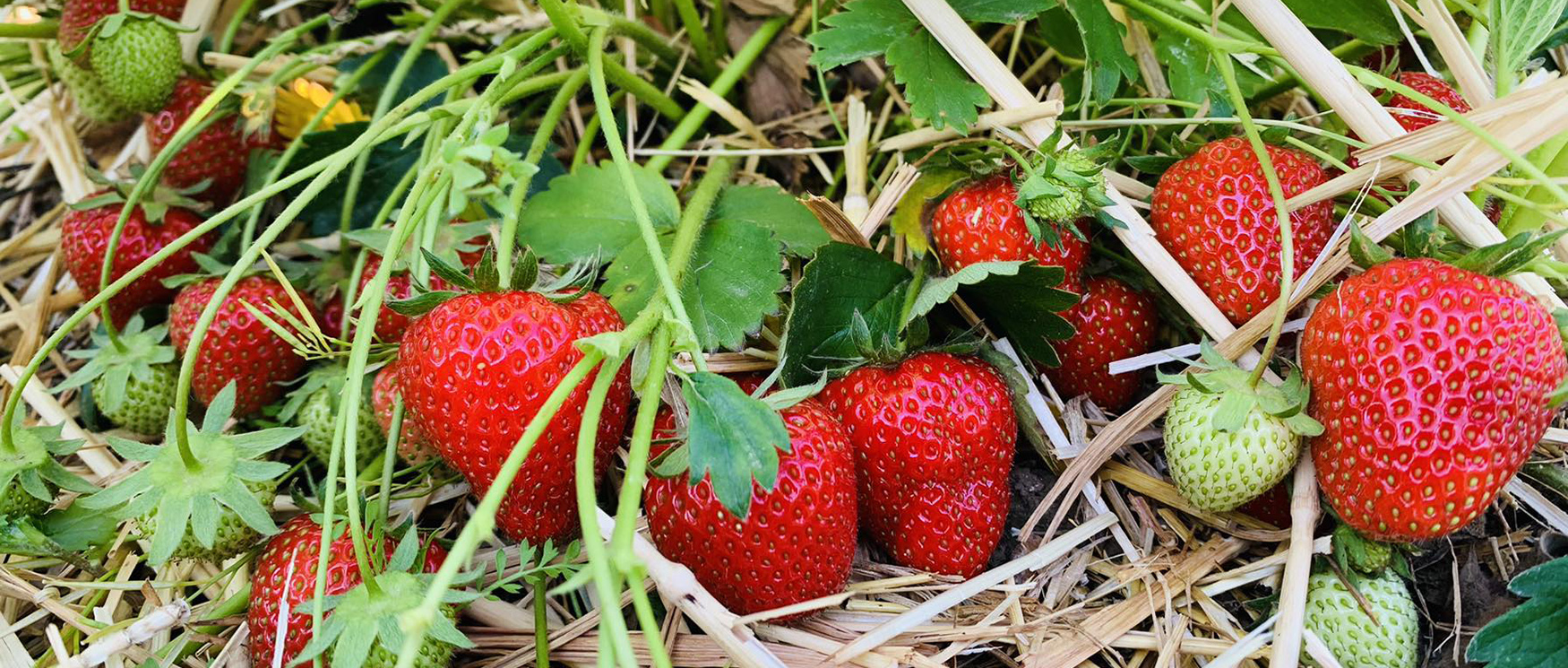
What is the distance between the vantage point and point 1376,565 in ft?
3.87

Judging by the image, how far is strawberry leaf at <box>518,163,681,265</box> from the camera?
56.0 inches

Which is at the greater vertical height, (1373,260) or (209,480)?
(1373,260)

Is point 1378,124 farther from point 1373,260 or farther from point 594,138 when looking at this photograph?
point 594,138

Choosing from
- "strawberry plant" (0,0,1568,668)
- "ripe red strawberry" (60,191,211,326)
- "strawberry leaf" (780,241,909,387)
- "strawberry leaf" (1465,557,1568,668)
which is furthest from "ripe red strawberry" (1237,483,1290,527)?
"ripe red strawberry" (60,191,211,326)

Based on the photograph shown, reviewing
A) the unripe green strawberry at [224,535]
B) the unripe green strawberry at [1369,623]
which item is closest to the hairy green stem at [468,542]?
the unripe green strawberry at [224,535]

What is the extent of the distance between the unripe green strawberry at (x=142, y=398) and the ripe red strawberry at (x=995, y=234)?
106 centimetres

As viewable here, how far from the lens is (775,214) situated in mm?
1482

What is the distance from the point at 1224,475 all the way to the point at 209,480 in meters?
1.06

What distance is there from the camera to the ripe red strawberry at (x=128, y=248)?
62.1 inches

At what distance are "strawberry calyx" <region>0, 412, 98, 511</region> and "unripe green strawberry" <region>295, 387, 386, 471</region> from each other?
240 mm

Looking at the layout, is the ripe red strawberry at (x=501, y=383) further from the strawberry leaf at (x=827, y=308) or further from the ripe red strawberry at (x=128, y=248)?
the ripe red strawberry at (x=128, y=248)

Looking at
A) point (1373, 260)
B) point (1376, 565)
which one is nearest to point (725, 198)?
point (1373, 260)

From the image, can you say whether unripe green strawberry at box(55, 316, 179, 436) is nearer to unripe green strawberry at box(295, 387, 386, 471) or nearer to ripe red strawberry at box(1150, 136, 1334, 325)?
unripe green strawberry at box(295, 387, 386, 471)

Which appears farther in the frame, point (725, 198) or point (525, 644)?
point (725, 198)
